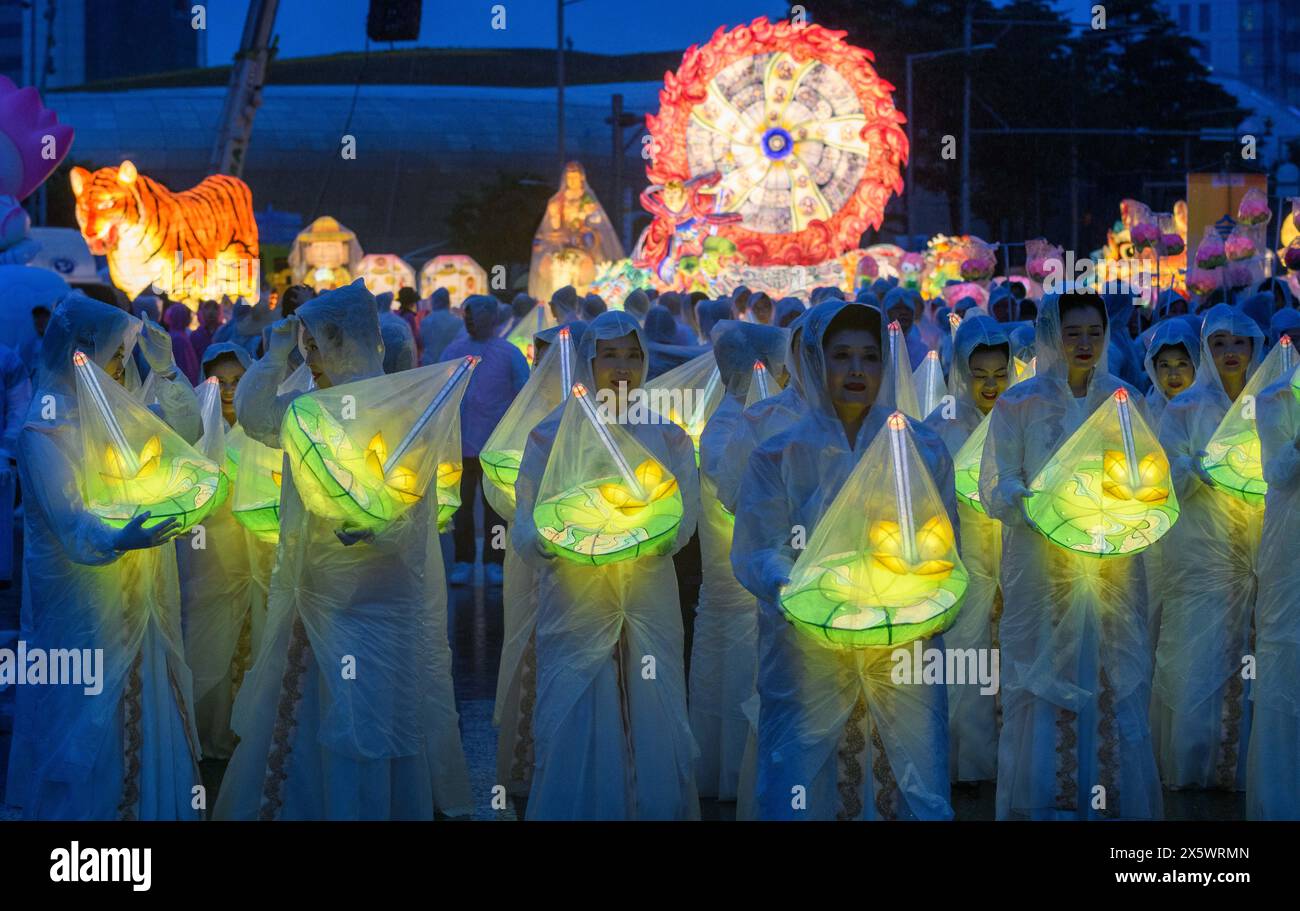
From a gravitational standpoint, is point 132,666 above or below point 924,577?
below

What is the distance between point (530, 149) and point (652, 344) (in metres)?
40.4

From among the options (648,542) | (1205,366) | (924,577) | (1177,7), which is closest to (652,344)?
(1205,366)

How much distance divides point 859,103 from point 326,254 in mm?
8381

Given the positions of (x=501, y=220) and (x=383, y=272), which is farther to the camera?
(x=501, y=220)

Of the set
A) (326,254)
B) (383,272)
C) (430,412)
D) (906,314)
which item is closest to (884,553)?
(430,412)

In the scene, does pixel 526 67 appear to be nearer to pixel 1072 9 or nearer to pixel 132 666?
pixel 1072 9

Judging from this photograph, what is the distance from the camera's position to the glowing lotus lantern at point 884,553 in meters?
4.32

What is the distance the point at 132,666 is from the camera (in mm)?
5387

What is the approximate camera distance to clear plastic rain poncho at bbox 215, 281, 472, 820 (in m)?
5.41

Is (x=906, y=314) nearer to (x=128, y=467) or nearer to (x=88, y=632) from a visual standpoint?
(x=128, y=467)

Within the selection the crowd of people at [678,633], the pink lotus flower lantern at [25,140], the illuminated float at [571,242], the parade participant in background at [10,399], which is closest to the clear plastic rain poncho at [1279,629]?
the crowd of people at [678,633]

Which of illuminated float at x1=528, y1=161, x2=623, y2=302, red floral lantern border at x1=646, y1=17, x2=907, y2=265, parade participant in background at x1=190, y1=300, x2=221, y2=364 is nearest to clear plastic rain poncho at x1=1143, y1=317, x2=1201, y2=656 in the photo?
parade participant in background at x1=190, y1=300, x2=221, y2=364

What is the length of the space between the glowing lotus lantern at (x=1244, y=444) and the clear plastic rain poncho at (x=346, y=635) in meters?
2.69

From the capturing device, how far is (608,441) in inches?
216
